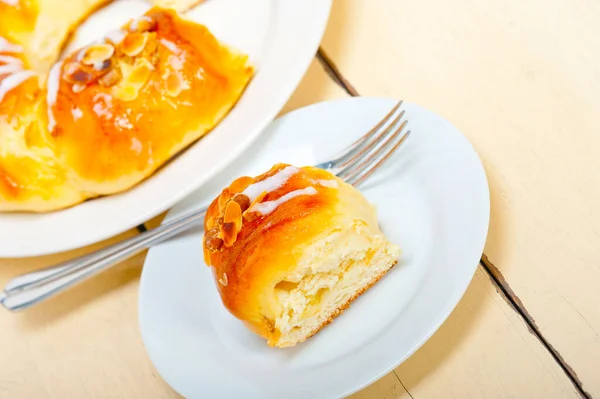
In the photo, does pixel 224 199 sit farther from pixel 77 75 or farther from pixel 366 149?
pixel 77 75

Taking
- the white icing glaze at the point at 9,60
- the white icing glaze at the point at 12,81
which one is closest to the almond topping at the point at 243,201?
the white icing glaze at the point at 12,81

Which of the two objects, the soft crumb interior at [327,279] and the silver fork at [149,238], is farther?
the silver fork at [149,238]

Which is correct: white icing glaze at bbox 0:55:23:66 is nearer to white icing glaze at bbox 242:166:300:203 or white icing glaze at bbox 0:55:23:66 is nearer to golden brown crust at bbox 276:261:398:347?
white icing glaze at bbox 242:166:300:203

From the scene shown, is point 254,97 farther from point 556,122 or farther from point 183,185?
point 556,122

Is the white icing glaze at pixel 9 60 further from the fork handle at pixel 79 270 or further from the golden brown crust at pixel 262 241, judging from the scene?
the golden brown crust at pixel 262 241

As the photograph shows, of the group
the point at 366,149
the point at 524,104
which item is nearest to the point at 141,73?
the point at 366,149
